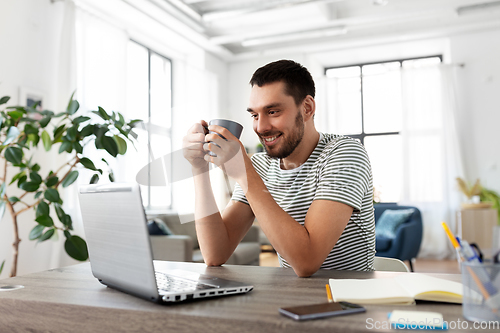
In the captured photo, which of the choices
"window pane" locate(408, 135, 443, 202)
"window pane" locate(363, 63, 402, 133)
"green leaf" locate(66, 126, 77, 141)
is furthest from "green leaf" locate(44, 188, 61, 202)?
"window pane" locate(363, 63, 402, 133)

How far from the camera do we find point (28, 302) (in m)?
0.83

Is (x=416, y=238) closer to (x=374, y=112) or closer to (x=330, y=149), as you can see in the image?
(x=374, y=112)

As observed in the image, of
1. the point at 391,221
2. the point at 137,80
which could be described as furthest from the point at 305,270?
the point at 137,80

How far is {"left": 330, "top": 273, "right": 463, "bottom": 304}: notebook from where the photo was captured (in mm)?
733

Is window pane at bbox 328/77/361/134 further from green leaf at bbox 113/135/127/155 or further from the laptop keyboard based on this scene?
the laptop keyboard

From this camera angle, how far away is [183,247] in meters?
3.55

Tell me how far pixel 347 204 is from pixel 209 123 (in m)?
0.42

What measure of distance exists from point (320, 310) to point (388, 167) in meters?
6.26

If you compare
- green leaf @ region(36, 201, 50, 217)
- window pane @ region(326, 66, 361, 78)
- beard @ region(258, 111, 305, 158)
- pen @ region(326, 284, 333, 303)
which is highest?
window pane @ region(326, 66, 361, 78)

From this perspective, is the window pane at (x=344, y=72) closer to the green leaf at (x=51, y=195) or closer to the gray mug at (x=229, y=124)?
the green leaf at (x=51, y=195)

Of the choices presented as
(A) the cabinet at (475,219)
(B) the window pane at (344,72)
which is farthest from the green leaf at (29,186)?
(B) the window pane at (344,72)

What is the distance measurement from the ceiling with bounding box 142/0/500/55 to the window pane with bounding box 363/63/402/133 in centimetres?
72

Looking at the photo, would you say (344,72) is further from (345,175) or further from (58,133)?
(345,175)

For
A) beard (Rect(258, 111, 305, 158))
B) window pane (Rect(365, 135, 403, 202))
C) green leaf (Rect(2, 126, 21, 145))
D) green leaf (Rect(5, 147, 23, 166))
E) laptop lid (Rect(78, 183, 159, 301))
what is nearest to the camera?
laptop lid (Rect(78, 183, 159, 301))
